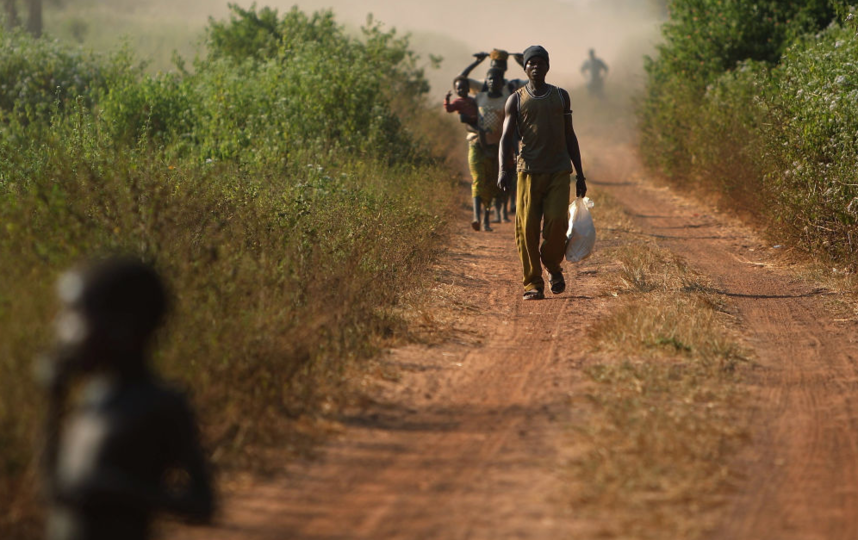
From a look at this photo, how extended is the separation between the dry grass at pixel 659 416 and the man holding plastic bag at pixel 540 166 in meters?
0.75

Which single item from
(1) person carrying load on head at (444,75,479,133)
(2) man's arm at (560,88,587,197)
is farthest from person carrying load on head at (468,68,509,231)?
(2) man's arm at (560,88,587,197)

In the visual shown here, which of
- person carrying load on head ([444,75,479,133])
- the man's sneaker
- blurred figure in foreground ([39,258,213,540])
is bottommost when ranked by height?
the man's sneaker

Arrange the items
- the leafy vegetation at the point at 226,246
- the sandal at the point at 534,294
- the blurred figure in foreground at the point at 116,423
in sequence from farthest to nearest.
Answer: the sandal at the point at 534,294 < the leafy vegetation at the point at 226,246 < the blurred figure in foreground at the point at 116,423

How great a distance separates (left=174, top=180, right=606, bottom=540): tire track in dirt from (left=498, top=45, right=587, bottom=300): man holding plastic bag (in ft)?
4.14

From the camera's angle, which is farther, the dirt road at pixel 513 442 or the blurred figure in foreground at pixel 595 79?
the blurred figure in foreground at pixel 595 79

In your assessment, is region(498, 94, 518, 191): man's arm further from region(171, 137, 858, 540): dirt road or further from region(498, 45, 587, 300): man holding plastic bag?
region(171, 137, 858, 540): dirt road

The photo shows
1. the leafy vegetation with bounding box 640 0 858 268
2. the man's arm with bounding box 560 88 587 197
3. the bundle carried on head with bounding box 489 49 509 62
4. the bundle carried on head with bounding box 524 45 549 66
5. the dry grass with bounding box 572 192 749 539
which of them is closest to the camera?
the dry grass with bounding box 572 192 749 539

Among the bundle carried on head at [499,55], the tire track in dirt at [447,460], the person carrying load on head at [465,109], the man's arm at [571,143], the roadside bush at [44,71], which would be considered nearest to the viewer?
the tire track in dirt at [447,460]

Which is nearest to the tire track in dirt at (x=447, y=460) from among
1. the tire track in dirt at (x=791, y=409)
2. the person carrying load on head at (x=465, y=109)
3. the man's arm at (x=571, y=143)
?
the tire track in dirt at (x=791, y=409)

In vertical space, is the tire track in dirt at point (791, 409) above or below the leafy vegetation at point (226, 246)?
below

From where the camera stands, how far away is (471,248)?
38.3ft

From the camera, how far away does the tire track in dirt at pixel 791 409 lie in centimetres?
384

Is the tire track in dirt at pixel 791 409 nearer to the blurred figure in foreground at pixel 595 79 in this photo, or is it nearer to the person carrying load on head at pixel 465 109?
the person carrying load on head at pixel 465 109

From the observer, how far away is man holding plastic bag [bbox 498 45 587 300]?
8.12 m
